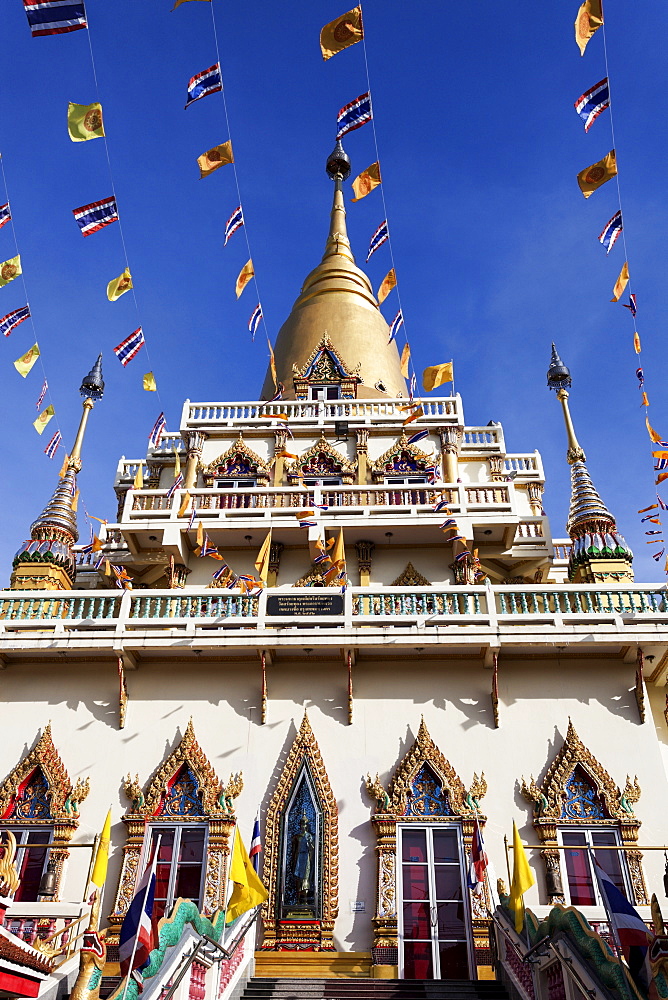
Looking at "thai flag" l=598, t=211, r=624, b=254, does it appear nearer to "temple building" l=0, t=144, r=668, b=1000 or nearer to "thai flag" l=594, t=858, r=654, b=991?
"temple building" l=0, t=144, r=668, b=1000

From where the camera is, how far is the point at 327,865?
13.2 meters

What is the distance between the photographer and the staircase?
33.6 ft

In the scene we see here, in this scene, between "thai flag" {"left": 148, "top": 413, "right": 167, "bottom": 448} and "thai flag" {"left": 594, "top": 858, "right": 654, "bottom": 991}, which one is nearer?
"thai flag" {"left": 594, "top": 858, "right": 654, "bottom": 991}

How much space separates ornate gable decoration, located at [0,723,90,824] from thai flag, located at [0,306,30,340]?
27.5 feet

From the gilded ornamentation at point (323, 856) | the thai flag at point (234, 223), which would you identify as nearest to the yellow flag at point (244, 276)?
the thai flag at point (234, 223)

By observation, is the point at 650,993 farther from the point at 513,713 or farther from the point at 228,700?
the point at 228,700

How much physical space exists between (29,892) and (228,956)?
5.30 metres

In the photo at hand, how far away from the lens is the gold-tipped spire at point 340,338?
23.8m

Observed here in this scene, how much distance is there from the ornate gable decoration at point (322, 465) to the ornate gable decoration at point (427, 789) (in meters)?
7.45

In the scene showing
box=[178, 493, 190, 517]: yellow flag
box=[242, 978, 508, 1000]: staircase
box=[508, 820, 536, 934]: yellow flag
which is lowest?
box=[242, 978, 508, 1000]: staircase

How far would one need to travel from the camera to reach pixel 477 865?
41.9ft

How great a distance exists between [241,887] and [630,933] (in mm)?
4948

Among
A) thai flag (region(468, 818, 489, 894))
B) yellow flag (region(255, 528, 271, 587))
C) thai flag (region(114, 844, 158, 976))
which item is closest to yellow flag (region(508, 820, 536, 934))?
thai flag (region(468, 818, 489, 894))

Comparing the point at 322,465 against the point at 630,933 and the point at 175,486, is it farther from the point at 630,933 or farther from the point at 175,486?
the point at 630,933
